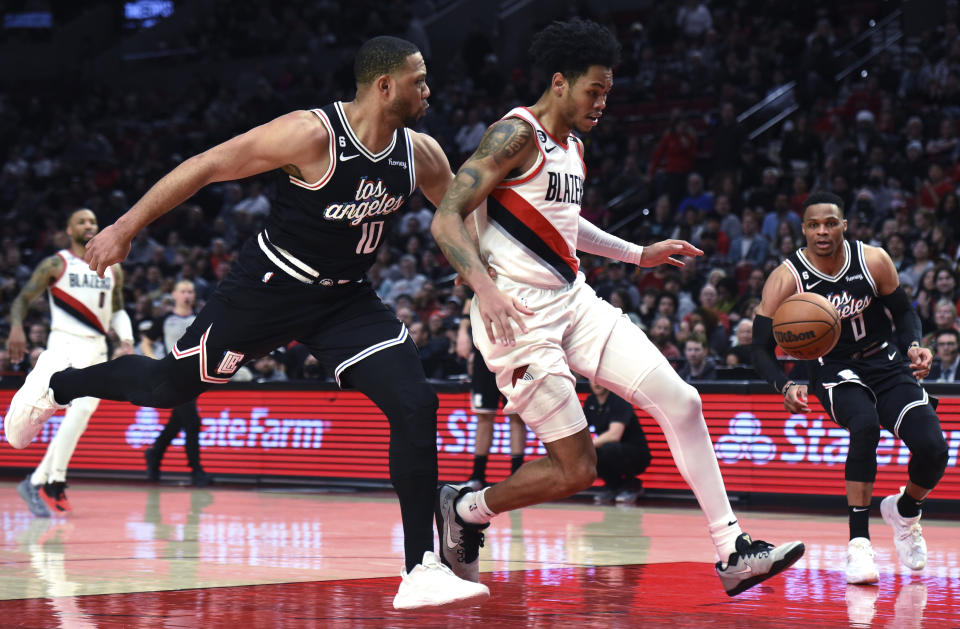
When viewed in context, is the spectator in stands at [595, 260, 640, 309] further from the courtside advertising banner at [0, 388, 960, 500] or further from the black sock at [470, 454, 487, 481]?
the black sock at [470, 454, 487, 481]

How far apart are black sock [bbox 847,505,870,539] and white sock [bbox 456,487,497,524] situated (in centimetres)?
195

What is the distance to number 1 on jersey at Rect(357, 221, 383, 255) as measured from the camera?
5102mm

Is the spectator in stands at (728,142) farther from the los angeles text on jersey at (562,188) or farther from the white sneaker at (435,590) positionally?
the white sneaker at (435,590)

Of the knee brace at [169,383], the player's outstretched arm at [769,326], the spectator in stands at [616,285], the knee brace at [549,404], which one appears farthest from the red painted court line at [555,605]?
the spectator in stands at [616,285]

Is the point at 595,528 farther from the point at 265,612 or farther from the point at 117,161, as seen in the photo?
the point at 117,161

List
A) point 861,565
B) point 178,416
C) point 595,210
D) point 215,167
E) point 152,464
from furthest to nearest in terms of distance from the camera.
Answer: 1. point 595,210
2. point 152,464
3. point 178,416
4. point 861,565
5. point 215,167

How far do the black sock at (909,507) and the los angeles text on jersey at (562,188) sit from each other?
2.70m

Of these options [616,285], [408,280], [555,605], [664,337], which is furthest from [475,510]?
[408,280]

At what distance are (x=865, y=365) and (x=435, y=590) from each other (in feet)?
10.4

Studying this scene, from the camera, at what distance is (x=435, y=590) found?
4625 mm

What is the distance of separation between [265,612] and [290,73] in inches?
779

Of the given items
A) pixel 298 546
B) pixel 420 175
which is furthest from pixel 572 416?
pixel 298 546

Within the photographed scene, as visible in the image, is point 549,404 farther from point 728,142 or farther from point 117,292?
point 728,142

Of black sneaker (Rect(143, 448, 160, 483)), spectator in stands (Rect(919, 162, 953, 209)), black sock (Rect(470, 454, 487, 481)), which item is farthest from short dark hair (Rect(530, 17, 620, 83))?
spectator in stands (Rect(919, 162, 953, 209))
